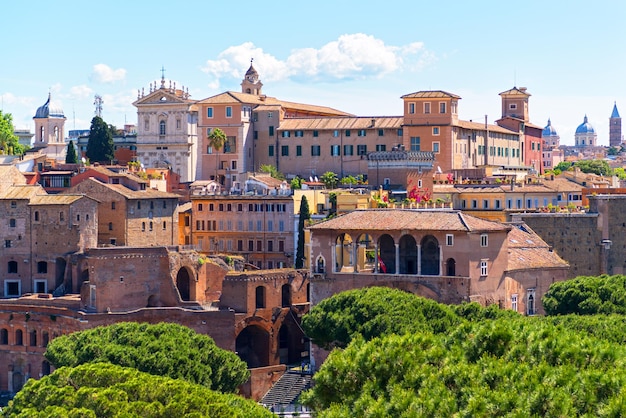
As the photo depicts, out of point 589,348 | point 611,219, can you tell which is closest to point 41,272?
point 611,219

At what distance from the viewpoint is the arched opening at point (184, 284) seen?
69.6 m

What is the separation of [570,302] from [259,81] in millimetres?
45749

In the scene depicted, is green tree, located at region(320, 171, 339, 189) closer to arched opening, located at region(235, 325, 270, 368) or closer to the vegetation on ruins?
arched opening, located at region(235, 325, 270, 368)

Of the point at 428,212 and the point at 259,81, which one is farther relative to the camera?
the point at 259,81

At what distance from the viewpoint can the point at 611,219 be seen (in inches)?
2852

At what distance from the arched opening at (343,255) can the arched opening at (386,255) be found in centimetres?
132

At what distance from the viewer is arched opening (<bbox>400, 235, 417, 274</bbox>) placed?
63781mm

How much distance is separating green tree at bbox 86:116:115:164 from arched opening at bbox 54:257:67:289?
1911cm

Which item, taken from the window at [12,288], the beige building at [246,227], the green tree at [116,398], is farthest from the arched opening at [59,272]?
the green tree at [116,398]

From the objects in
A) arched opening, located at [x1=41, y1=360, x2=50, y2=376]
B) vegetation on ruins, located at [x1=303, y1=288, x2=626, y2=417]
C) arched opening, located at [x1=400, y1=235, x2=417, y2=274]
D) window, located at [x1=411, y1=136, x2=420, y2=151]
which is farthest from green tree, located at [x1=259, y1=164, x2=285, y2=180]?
vegetation on ruins, located at [x1=303, y1=288, x2=626, y2=417]

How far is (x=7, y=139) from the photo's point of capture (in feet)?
340

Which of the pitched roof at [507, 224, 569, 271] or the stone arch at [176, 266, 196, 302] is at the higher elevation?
the pitched roof at [507, 224, 569, 271]

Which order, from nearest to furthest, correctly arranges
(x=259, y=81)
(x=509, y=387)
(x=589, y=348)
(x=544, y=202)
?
(x=509, y=387) → (x=589, y=348) → (x=544, y=202) → (x=259, y=81)

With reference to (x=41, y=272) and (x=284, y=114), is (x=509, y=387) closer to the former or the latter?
(x=41, y=272)
